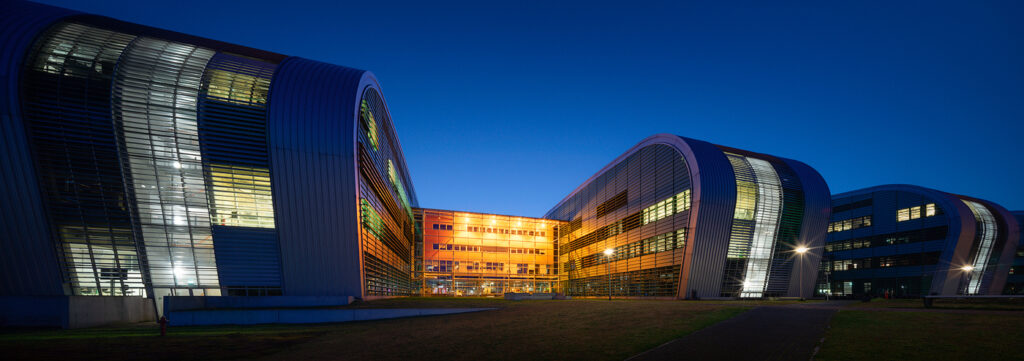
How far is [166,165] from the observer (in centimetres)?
2373

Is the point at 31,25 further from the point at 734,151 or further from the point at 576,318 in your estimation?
the point at 734,151

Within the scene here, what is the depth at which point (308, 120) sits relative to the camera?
83.3ft

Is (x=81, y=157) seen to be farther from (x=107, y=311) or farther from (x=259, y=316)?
(x=259, y=316)

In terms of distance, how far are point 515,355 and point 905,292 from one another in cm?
6765

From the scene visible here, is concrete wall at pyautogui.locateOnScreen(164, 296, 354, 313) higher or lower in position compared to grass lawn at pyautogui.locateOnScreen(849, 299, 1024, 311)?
higher

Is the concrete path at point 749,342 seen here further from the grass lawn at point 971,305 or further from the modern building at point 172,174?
the modern building at point 172,174

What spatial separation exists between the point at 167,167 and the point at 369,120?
39.7 ft

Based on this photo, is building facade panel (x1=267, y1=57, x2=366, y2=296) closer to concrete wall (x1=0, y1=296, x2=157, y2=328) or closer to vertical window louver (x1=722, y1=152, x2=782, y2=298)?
concrete wall (x1=0, y1=296, x2=157, y2=328)

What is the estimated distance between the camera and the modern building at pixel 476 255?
62.1 metres

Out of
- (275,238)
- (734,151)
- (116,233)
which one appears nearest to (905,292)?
(734,151)

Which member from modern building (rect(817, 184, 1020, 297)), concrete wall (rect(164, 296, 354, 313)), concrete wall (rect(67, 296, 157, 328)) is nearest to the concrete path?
concrete wall (rect(164, 296, 354, 313))

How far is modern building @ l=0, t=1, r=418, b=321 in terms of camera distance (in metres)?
21.6

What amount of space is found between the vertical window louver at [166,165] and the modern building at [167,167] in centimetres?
→ 6

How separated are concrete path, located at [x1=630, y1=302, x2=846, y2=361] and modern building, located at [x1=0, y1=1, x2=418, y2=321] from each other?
2088cm
